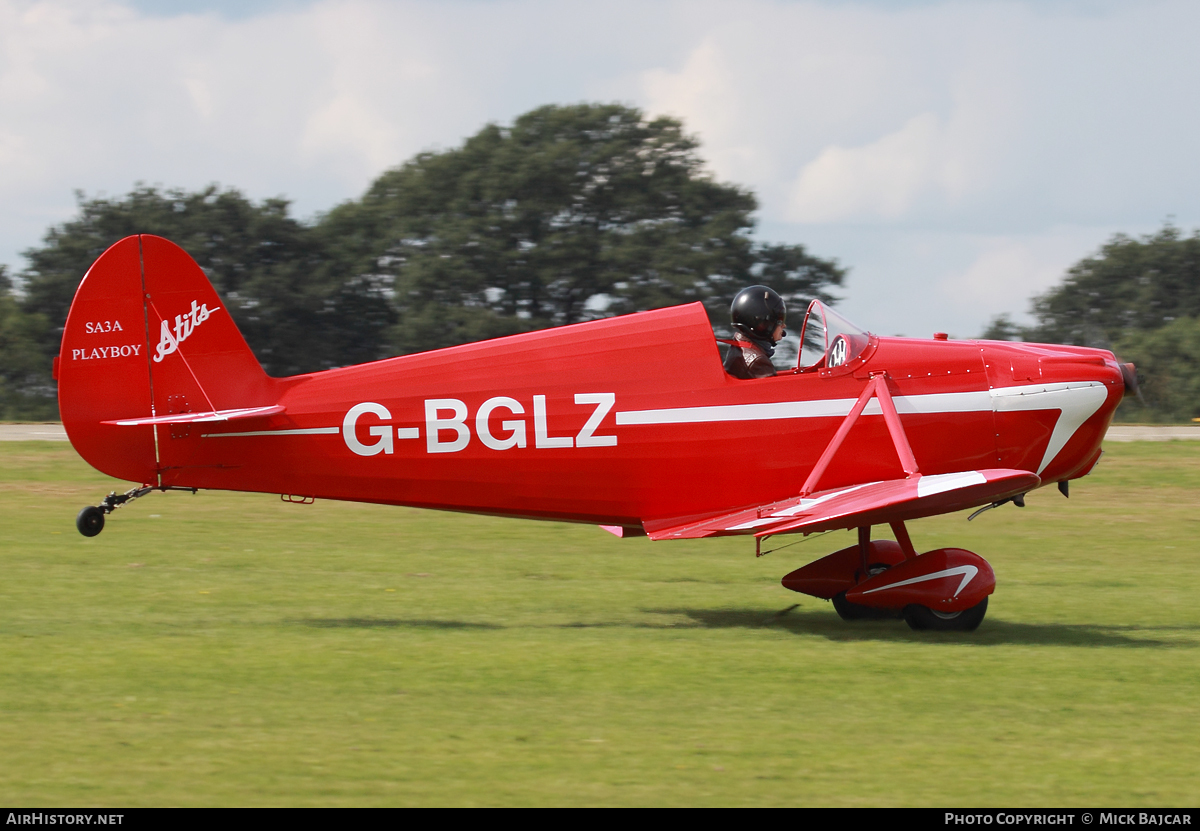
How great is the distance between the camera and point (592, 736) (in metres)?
5.83

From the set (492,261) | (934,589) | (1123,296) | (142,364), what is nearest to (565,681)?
(934,589)

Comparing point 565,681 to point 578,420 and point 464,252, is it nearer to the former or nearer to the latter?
point 578,420

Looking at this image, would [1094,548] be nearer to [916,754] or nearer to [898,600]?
[898,600]

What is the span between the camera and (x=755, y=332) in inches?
356

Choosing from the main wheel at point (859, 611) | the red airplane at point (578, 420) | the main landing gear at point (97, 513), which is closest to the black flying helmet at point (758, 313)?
the red airplane at point (578, 420)

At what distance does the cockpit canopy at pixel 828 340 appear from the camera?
28.6ft

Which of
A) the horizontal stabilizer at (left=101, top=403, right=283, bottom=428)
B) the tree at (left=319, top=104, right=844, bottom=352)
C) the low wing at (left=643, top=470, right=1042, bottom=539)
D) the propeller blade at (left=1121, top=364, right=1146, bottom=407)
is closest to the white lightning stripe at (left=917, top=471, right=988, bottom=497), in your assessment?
the low wing at (left=643, top=470, right=1042, bottom=539)

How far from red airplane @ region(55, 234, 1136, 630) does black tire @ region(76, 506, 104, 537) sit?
110 millimetres

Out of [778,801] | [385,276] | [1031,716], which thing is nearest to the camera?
[778,801]

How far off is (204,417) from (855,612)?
5.12 metres

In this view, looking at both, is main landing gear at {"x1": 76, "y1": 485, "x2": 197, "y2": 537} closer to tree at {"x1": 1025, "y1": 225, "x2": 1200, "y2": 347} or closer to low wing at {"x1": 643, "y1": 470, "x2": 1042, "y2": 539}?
Result: low wing at {"x1": 643, "y1": 470, "x2": 1042, "y2": 539}

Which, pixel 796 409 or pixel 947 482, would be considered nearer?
pixel 947 482

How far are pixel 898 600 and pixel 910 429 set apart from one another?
4.09ft

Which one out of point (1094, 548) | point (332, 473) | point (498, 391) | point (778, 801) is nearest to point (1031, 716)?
point (778, 801)
